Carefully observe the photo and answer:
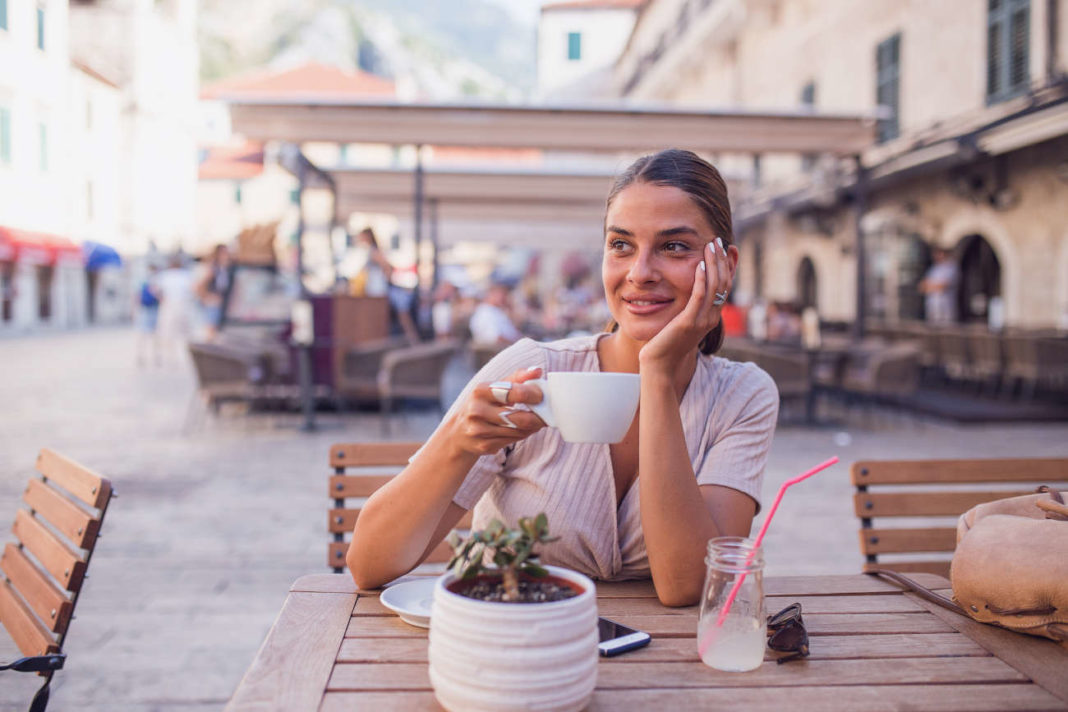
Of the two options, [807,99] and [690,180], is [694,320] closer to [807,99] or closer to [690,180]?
[690,180]

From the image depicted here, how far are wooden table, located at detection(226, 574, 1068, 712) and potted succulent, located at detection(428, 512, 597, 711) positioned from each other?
15 centimetres

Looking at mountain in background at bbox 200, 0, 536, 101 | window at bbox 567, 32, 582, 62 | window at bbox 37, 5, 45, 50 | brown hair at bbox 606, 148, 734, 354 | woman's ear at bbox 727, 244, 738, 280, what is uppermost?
mountain in background at bbox 200, 0, 536, 101

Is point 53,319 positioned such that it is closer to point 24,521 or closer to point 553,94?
point 553,94

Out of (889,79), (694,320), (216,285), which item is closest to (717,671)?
(694,320)

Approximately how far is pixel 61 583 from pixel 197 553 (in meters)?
2.74

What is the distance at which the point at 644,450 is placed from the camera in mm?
1558

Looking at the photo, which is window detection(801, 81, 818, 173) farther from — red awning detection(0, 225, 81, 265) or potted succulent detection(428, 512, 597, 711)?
red awning detection(0, 225, 81, 265)

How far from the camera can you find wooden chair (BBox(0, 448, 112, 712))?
180cm

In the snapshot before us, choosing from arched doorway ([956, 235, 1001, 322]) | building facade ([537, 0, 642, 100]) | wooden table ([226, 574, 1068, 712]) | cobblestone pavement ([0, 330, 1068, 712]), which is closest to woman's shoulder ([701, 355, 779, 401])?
wooden table ([226, 574, 1068, 712])

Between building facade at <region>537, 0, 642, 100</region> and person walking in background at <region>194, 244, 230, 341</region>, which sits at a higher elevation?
building facade at <region>537, 0, 642, 100</region>

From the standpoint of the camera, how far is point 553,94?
1540 inches

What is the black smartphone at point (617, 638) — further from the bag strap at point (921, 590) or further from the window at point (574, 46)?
the window at point (574, 46)

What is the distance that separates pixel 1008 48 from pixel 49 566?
1246cm

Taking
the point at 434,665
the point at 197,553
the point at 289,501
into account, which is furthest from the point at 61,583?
the point at 289,501
